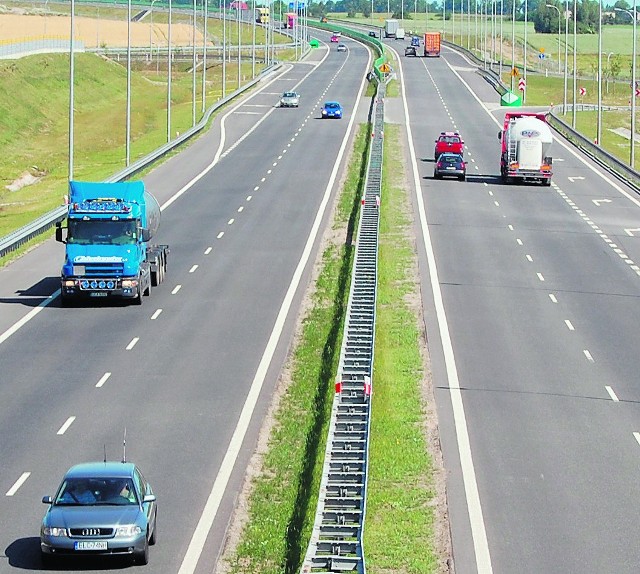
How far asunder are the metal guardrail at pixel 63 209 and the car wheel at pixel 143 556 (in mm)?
31299

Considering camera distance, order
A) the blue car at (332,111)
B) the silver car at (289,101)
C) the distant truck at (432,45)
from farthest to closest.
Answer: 1. the distant truck at (432,45)
2. the silver car at (289,101)
3. the blue car at (332,111)

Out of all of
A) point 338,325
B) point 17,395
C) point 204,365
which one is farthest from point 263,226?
point 17,395

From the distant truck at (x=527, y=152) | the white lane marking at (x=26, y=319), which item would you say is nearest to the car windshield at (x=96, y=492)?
the white lane marking at (x=26, y=319)

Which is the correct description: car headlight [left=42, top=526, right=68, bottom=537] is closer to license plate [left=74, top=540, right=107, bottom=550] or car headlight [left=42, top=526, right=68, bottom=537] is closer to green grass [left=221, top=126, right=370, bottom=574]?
license plate [left=74, top=540, right=107, bottom=550]

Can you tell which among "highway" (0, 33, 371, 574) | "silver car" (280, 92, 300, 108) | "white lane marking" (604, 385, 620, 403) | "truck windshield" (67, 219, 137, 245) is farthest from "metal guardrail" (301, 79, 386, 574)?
"silver car" (280, 92, 300, 108)

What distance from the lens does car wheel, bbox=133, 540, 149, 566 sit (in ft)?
69.3

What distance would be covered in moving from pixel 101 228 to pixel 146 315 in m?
3.11

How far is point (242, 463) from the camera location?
27859mm

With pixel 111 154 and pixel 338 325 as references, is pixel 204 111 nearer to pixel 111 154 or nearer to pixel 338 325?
pixel 111 154

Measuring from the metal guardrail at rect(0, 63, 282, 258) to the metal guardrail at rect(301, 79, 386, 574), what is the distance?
1301cm

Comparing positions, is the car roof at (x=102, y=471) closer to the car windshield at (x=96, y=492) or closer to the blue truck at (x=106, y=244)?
the car windshield at (x=96, y=492)

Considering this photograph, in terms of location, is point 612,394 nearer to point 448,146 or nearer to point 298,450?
point 298,450

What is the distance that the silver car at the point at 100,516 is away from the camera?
20.8 m

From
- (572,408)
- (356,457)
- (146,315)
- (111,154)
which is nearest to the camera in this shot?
(356,457)
